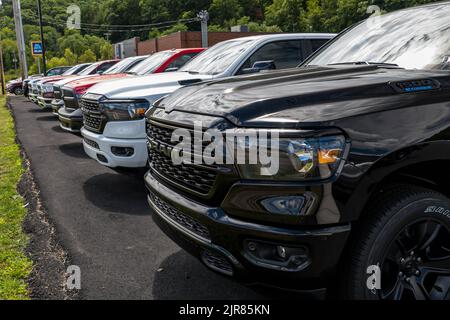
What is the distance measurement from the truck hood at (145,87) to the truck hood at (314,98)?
2388mm

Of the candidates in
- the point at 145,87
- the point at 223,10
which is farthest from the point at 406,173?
the point at 223,10

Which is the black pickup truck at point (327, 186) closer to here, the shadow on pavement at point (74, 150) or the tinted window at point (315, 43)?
the tinted window at point (315, 43)

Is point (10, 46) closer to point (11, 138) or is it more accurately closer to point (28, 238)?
point (11, 138)

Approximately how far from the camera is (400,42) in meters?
3.28

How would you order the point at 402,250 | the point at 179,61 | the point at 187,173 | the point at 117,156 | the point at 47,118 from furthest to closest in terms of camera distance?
the point at 47,118 → the point at 179,61 → the point at 117,156 → the point at 187,173 → the point at 402,250

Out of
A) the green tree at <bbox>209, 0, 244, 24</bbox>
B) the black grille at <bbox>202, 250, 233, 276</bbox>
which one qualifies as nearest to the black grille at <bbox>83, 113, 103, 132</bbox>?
the black grille at <bbox>202, 250, 233, 276</bbox>

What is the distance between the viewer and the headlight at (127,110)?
16.1 ft

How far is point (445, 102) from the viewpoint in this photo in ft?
7.75

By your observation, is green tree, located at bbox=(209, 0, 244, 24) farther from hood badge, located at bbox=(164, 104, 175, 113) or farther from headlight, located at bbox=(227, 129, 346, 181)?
headlight, located at bbox=(227, 129, 346, 181)

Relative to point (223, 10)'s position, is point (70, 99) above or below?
below

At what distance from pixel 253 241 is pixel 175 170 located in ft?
2.58

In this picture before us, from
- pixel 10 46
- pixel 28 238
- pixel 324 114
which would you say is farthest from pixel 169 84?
pixel 10 46

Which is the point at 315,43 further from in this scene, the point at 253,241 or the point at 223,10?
the point at 223,10

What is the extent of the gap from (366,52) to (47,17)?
80.3 meters
